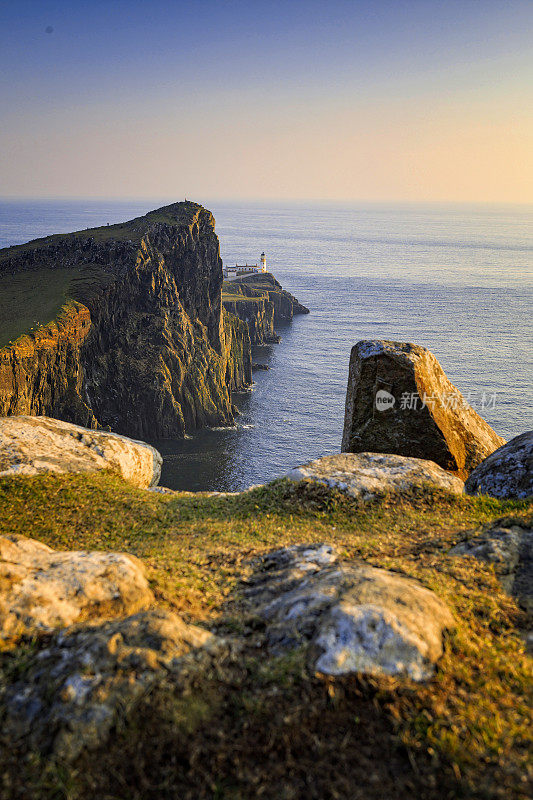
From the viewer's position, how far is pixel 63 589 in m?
7.48

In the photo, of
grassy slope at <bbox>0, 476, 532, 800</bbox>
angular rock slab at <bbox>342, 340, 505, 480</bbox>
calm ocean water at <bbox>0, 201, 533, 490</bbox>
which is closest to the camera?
grassy slope at <bbox>0, 476, 532, 800</bbox>

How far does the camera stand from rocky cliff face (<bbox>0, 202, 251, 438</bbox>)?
74.9 m

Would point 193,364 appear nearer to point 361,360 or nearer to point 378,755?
point 361,360

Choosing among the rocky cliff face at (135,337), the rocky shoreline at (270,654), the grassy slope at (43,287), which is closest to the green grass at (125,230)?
the grassy slope at (43,287)

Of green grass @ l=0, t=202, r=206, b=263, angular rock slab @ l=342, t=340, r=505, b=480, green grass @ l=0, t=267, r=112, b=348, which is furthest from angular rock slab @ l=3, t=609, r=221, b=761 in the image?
green grass @ l=0, t=202, r=206, b=263

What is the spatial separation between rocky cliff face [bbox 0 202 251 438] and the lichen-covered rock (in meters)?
63.4

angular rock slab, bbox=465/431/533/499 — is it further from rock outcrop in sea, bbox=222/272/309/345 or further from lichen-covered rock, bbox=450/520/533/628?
rock outcrop in sea, bbox=222/272/309/345

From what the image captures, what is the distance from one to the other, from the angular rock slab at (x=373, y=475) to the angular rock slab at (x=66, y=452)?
7.10 metres

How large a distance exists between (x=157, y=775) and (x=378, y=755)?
2100 millimetres

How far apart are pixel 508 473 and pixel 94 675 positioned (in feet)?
44.0

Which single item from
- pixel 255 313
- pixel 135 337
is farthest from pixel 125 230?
pixel 255 313

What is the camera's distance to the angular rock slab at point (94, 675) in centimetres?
518

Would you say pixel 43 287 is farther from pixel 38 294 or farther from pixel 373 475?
pixel 373 475

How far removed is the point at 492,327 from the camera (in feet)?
502
